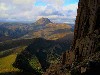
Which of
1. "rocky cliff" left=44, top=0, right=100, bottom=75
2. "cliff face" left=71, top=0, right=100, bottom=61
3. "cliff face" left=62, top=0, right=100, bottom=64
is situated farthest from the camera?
"cliff face" left=71, top=0, right=100, bottom=61

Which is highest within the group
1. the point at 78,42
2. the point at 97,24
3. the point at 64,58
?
the point at 97,24

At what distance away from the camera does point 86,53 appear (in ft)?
459

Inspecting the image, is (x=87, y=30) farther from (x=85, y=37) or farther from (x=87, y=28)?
(x=85, y=37)

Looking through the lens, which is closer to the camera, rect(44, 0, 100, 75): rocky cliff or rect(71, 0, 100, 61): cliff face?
rect(44, 0, 100, 75): rocky cliff

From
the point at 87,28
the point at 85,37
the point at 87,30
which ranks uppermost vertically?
the point at 87,28

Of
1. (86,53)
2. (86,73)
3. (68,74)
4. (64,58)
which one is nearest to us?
(86,73)

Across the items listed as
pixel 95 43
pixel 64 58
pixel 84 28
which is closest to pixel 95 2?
pixel 84 28

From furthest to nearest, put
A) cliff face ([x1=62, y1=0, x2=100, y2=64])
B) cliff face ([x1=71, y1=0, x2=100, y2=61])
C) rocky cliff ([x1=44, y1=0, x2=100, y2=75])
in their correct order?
cliff face ([x1=71, y1=0, x2=100, y2=61])
cliff face ([x1=62, y1=0, x2=100, y2=64])
rocky cliff ([x1=44, y1=0, x2=100, y2=75])

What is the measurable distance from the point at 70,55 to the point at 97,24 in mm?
25318

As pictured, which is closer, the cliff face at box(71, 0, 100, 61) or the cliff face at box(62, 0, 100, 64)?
the cliff face at box(62, 0, 100, 64)

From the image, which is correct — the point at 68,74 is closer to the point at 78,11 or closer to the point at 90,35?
the point at 90,35

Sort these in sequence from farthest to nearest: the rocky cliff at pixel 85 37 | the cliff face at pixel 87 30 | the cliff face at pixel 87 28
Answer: the cliff face at pixel 87 28
the cliff face at pixel 87 30
the rocky cliff at pixel 85 37

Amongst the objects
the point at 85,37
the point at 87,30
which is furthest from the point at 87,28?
the point at 85,37

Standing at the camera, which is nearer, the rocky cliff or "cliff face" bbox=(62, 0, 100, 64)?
the rocky cliff
